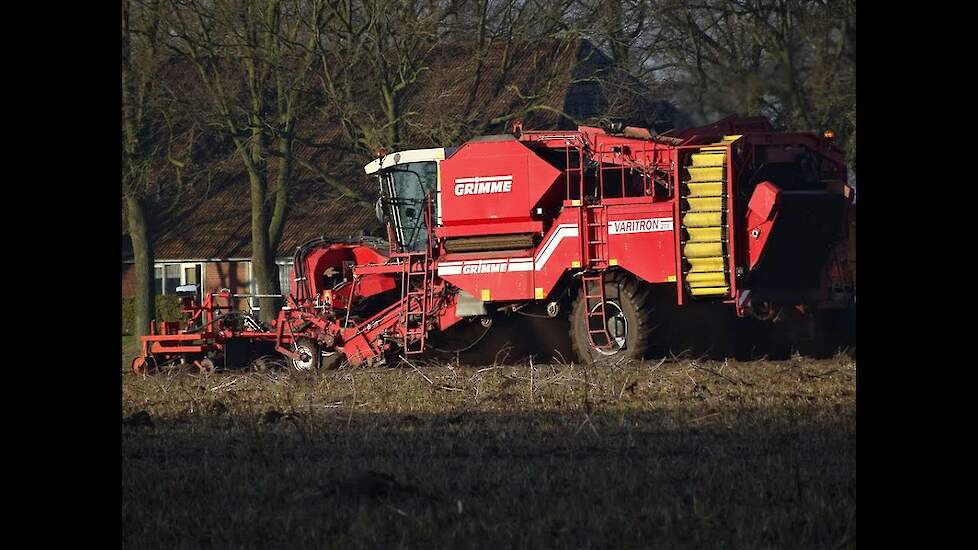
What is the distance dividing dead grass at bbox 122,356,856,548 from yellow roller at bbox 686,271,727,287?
141 inches

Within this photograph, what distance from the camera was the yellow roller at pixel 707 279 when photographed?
16.9 meters

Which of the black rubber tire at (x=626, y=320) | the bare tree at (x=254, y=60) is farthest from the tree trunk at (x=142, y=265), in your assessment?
the black rubber tire at (x=626, y=320)

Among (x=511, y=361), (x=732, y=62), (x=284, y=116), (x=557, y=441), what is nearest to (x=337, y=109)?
(x=284, y=116)

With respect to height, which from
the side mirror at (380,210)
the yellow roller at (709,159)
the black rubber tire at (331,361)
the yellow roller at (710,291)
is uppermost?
the yellow roller at (709,159)

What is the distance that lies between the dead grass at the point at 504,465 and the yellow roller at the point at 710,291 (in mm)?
3557

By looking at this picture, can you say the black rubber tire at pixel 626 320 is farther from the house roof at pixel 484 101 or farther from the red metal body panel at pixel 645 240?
the house roof at pixel 484 101

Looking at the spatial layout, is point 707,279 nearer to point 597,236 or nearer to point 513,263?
point 597,236

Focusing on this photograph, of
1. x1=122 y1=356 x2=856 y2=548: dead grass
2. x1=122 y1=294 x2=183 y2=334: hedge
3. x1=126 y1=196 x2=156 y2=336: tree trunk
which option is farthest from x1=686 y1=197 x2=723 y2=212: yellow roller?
x1=122 y1=294 x2=183 y2=334: hedge

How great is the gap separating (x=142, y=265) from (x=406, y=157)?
13.2 meters

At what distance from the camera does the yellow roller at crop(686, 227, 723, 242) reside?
1686cm

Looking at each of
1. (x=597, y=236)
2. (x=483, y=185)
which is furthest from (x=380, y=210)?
(x=597, y=236)

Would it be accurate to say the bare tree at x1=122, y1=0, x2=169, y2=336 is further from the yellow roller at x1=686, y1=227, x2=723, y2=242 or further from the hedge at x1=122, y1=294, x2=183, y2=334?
the yellow roller at x1=686, y1=227, x2=723, y2=242

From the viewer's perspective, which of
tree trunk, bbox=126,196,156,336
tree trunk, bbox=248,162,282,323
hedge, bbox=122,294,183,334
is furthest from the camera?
hedge, bbox=122,294,183,334

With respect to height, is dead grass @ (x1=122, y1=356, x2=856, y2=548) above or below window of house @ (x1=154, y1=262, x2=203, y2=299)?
below
